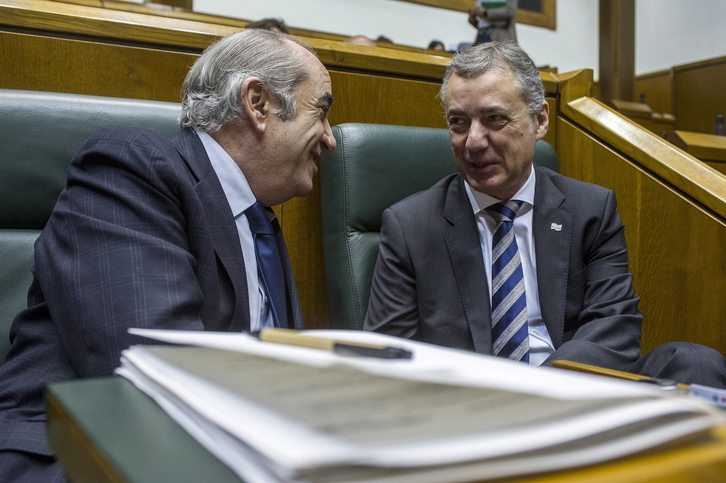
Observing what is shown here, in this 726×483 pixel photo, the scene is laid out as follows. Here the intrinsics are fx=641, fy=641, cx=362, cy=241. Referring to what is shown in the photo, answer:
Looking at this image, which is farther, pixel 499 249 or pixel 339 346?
pixel 499 249

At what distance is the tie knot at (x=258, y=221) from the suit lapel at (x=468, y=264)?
0.42 meters

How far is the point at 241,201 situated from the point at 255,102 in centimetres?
19

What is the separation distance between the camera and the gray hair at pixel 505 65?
1427 millimetres

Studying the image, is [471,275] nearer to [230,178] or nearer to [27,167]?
[230,178]

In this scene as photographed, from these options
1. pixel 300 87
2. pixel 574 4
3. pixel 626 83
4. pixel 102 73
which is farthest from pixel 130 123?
pixel 574 4

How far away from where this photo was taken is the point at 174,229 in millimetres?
861

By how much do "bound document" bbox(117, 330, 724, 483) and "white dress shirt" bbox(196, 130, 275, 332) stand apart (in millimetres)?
661

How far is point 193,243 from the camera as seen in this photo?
91 centimetres

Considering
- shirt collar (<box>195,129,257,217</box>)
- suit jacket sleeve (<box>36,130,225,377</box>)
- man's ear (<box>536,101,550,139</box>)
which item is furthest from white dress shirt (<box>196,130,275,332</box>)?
man's ear (<box>536,101,550,139</box>)

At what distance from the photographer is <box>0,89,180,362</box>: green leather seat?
105 centimetres

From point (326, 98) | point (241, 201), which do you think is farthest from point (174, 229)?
point (326, 98)

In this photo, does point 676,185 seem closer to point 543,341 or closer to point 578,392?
point 543,341

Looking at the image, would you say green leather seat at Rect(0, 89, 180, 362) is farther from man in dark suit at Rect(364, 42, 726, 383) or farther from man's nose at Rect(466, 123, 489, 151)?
man's nose at Rect(466, 123, 489, 151)

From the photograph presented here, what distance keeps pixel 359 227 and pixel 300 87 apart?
0.35 metres
